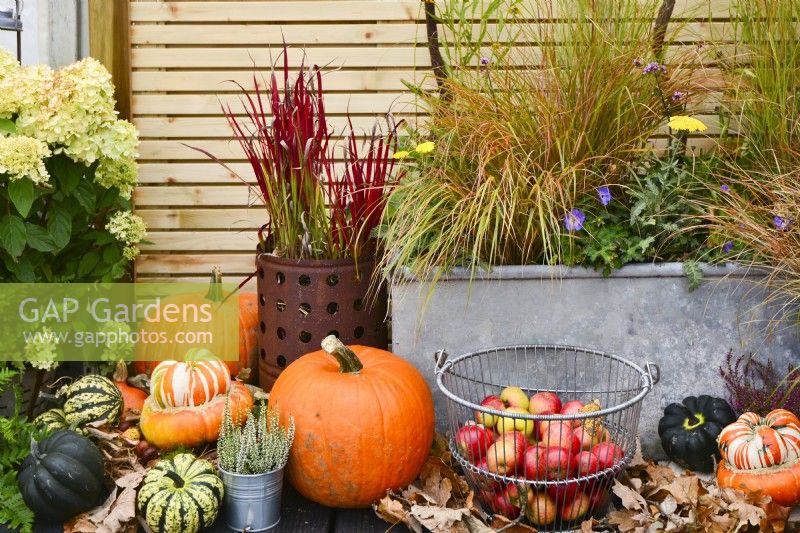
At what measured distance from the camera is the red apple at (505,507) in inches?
84.1

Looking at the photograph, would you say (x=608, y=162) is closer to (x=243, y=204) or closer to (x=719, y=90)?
(x=719, y=90)

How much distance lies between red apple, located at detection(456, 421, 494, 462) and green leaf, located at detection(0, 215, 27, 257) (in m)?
1.55

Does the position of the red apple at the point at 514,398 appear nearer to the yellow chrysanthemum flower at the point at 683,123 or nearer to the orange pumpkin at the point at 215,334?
the yellow chrysanthemum flower at the point at 683,123

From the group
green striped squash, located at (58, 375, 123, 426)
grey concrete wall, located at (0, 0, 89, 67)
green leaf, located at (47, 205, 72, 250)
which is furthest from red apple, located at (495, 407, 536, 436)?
grey concrete wall, located at (0, 0, 89, 67)

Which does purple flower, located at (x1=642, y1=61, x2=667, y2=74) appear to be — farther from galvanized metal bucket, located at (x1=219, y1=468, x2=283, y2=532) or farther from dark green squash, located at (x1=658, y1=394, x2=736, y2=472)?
galvanized metal bucket, located at (x1=219, y1=468, x2=283, y2=532)

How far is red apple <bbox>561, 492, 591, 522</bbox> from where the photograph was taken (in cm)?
210

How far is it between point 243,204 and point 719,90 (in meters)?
2.04

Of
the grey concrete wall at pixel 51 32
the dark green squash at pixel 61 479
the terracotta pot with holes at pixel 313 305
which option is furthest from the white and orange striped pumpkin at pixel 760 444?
the grey concrete wall at pixel 51 32

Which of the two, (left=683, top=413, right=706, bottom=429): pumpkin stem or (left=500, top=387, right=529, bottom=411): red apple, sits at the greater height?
(left=500, top=387, right=529, bottom=411): red apple

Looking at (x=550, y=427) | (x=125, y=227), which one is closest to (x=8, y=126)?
(x=125, y=227)

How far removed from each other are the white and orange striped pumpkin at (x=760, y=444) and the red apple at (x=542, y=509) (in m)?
0.51

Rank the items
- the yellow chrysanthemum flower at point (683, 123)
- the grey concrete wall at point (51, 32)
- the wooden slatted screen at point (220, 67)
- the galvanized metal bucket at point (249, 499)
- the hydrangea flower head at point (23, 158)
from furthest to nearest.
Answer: the wooden slatted screen at point (220, 67) < the grey concrete wall at point (51, 32) < the hydrangea flower head at point (23, 158) < the yellow chrysanthemum flower at point (683, 123) < the galvanized metal bucket at point (249, 499)

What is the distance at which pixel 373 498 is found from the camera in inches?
90.5

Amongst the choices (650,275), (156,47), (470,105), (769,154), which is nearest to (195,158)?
(156,47)
